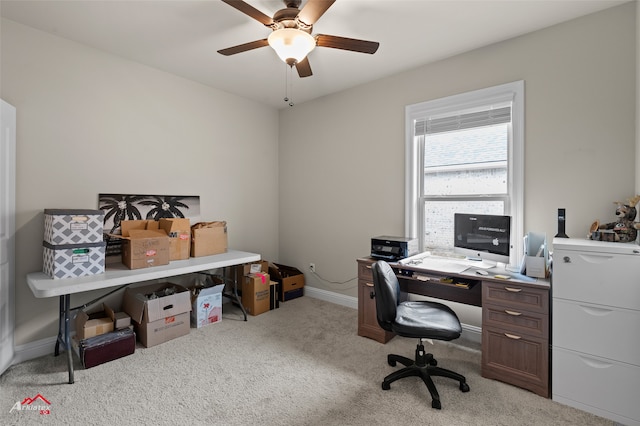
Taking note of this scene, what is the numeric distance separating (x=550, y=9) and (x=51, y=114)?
13.9 feet

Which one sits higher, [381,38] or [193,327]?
[381,38]

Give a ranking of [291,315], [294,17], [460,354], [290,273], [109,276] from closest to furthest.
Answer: [294,17] → [109,276] → [460,354] → [291,315] → [290,273]

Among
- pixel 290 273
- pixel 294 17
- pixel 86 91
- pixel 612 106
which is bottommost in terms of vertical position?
pixel 290 273

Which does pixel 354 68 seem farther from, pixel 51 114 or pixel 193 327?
pixel 193 327

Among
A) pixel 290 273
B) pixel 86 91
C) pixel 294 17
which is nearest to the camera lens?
pixel 294 17

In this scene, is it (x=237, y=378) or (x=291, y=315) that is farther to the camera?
(x=291, y=315)

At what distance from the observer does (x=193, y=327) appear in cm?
319

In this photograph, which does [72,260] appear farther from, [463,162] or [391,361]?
[463,162]

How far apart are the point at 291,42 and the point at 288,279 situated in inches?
116

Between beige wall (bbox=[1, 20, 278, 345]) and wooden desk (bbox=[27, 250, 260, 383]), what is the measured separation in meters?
0.42

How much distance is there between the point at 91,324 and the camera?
103 inches

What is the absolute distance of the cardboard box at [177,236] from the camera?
312 centimetres

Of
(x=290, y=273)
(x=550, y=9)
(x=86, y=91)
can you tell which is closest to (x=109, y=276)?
(x=86, y=91)

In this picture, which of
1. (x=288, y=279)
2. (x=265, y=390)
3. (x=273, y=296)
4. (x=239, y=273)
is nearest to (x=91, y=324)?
(x=239, y=273)
